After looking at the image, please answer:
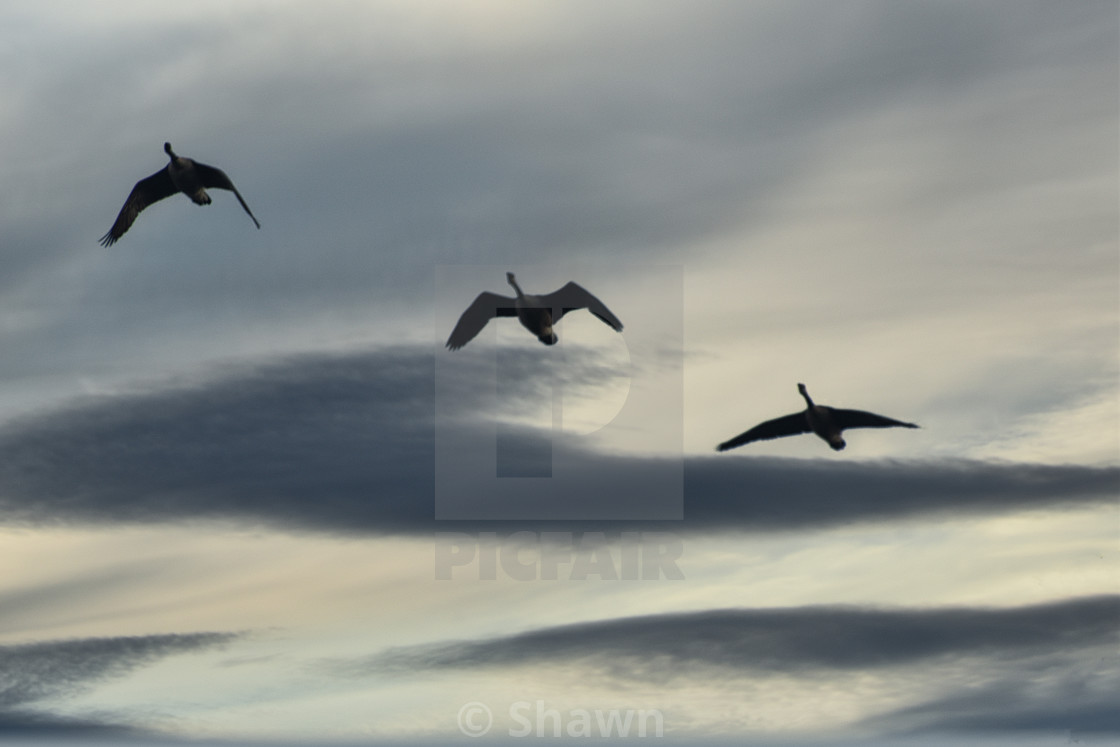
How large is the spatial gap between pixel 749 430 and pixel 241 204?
21.9 m

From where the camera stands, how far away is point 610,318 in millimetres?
38906

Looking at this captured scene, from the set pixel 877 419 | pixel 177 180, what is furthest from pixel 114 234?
pixel 877 419

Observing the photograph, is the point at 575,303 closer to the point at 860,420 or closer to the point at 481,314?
the point at 481,314

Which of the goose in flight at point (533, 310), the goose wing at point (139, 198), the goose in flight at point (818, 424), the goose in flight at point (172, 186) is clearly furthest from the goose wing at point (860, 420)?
the goose wing at point (139, 198)

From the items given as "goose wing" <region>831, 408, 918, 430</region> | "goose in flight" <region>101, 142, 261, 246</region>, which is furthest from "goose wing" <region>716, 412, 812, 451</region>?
"goose in flight" <region>101, 142, 261, 246</region>

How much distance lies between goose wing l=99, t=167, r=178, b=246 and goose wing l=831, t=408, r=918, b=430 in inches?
1102

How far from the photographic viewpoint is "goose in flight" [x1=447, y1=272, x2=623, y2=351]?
39.0 m

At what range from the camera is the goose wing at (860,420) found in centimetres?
4216

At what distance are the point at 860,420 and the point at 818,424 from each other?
161 centimetres

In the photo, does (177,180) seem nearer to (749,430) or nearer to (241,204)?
(241,204)

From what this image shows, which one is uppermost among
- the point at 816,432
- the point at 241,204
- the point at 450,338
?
the point at 241,204

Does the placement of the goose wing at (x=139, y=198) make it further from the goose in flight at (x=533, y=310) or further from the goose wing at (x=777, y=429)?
the goose wing at (x=777, y=429)

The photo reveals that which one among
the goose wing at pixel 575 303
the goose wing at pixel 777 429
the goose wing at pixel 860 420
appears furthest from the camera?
the goose wing at pixel 777 429

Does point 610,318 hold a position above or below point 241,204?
below
